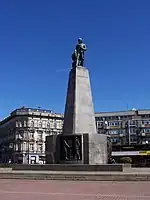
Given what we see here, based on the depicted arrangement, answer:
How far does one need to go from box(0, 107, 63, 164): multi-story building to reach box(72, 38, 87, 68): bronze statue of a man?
6661cm

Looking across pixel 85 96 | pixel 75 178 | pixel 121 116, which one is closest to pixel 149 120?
pixel 121 116

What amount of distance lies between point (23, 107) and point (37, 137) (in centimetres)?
1184

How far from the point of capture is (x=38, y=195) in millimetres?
12453

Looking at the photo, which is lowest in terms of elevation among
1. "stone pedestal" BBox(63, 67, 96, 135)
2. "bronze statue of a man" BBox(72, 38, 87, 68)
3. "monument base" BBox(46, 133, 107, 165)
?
"monument base" BBox(46, 133, 107, 165)

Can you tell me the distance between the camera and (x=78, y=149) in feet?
81.6

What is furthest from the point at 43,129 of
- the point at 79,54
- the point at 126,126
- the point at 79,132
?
the point at 79,132

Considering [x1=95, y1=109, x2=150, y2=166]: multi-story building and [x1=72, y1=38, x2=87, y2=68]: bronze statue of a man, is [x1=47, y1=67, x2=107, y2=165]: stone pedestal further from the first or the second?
[x1=95, y1=109, x2=150, y2=166]: multi-story building

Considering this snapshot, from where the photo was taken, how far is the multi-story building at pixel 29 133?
9481 centimetres

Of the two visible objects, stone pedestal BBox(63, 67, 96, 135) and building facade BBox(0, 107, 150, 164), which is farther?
building facade BBox(0, 107, 150, 164)

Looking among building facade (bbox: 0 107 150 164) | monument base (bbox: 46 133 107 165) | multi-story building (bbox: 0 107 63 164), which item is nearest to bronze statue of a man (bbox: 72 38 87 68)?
monument base (bbox: 46 133 107 165)

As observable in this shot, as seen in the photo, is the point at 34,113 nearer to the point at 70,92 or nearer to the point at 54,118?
the point at 54,118

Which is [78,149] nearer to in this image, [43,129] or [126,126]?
[126,126]

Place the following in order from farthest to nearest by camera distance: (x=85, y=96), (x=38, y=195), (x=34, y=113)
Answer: (x=34, y=113), (x=85, y=96), (x=38, y=195)

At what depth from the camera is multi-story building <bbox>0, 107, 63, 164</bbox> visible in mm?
94806
